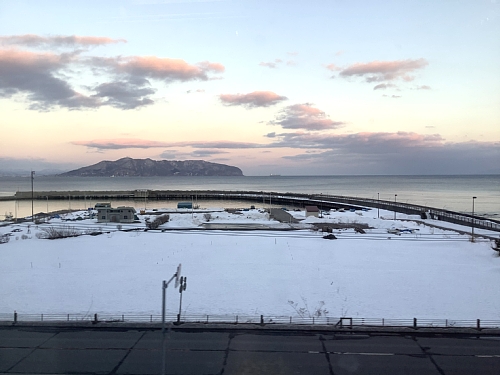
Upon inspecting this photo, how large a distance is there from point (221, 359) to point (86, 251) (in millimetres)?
15483

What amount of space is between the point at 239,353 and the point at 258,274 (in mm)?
7876

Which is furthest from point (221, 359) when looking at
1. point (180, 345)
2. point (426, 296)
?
point (426, 296)

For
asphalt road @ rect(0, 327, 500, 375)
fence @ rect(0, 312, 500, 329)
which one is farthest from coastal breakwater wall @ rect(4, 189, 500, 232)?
asphalt road @ rect(0, 327, 500, 375)

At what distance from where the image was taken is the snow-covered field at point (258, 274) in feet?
42.5

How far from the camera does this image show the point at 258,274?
16.6 m

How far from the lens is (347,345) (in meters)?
9.20

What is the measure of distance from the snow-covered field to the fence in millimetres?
676

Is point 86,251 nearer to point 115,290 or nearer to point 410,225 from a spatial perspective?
point 115,290

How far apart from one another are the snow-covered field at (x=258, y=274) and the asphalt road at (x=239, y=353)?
2.58 m

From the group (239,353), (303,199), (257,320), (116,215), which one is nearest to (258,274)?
(257,320)

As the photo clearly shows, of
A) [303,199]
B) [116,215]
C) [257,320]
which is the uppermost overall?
[303,199]

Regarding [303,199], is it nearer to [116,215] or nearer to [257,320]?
[116,215]

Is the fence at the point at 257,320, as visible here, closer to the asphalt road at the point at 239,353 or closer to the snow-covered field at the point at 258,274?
the snow-covered field at the point at 258,274

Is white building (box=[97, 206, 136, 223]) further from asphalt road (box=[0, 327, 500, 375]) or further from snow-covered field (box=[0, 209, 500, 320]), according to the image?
asphalt road (box=[0, 327, 500, 375])
